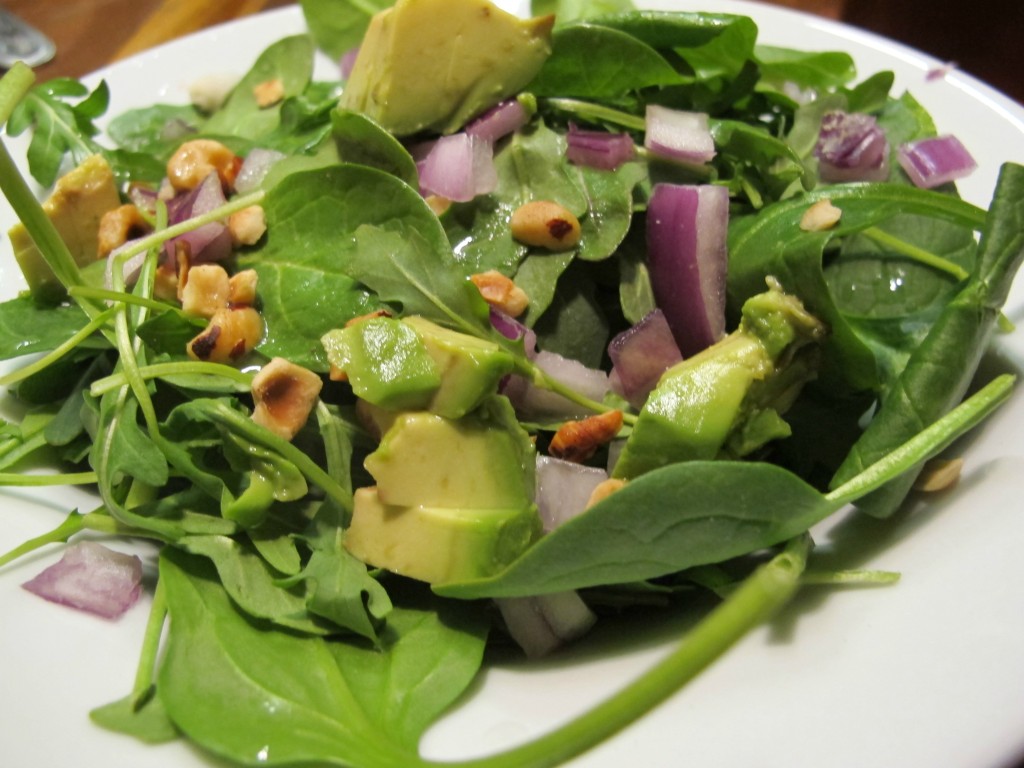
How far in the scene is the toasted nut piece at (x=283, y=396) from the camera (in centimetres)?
96

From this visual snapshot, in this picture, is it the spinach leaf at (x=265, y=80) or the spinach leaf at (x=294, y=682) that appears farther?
the spinach leaf at (x=265, y=80)

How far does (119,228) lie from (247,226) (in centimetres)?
24

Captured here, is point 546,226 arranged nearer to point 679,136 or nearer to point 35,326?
point 679,136

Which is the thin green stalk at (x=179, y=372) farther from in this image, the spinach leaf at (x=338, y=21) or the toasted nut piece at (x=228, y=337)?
the spinach leaf at (x=338, y=21)

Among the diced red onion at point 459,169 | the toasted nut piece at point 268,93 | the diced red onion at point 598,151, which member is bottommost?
the toasted nut piece at point 268,93

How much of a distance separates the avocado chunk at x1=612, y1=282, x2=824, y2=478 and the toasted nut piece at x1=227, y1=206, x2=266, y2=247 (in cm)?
57

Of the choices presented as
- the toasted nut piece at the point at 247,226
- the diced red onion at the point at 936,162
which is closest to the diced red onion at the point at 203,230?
the toasted nut piece at the point at 247,226

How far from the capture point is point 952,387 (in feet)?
2.96

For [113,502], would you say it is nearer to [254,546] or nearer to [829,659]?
[254,546]

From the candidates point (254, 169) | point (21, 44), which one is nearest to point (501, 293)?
point (254, 169)

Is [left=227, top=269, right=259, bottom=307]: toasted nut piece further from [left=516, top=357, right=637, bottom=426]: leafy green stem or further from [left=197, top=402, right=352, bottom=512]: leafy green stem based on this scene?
[left=516, top=357, right=637, bottom=426]: leafy green stem

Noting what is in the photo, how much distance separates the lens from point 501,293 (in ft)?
3.47

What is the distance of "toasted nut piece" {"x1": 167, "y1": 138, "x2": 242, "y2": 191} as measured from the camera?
4.09 ft

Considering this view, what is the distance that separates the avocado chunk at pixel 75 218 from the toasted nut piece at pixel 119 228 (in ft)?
0.07
